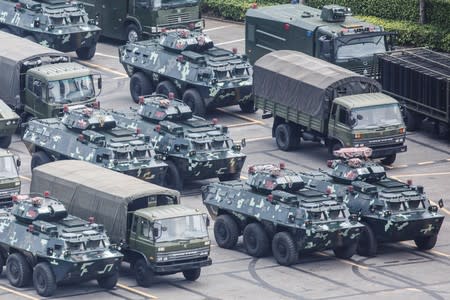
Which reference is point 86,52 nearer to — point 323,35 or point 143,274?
point 323,35

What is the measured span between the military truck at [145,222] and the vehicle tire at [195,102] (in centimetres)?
1438

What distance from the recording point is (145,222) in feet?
163

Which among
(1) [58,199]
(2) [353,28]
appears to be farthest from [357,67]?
(1) [58,199]

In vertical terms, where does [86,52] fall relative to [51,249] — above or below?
below

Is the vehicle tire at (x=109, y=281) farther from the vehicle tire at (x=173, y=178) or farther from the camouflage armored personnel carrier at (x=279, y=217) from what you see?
the vehicle tire at (x=173, y=178)

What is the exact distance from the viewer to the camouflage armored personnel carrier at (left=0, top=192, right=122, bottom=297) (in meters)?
48.4

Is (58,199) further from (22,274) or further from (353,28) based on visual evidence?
(353,28)

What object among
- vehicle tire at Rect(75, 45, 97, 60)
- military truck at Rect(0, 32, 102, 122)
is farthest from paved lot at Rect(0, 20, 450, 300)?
vehicle tire at Rect(75, 45, 97, 60)

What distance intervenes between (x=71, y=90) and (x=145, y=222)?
16687 millimetres

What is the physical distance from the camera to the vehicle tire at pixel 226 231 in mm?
53375

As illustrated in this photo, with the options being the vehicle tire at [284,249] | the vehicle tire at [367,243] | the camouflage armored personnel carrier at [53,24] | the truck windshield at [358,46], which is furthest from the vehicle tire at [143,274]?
the camouflage armored personnel carrier at [53,24]

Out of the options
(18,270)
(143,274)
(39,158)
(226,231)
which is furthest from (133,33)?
(18,270)

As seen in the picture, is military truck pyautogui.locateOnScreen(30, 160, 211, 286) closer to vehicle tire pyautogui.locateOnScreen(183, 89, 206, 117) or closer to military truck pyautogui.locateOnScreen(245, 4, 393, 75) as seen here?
vehicle tire pyautogui.locateOnScreen(183, 89, 206, 117)

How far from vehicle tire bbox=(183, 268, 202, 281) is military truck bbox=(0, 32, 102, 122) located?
15594mm
